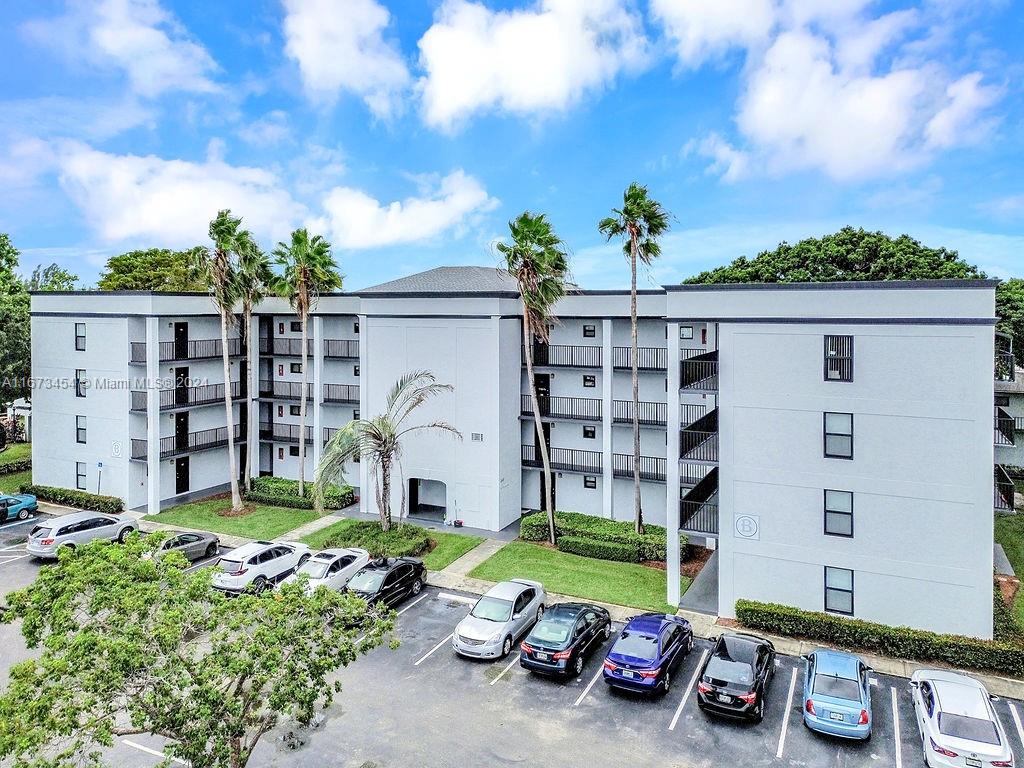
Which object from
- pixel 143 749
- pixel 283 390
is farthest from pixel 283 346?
pixel 143 749

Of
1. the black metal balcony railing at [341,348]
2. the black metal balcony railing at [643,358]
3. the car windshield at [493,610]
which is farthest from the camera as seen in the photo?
the black metal balcony railing at [341,348]

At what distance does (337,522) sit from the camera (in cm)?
2997

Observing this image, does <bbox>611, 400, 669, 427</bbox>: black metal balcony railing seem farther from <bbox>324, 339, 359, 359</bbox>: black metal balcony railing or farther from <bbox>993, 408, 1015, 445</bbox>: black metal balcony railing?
<bbox>324, 339, 359, 359</bbox>: black metal balcony railing

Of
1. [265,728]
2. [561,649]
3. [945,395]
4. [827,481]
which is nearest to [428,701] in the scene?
[561,649]

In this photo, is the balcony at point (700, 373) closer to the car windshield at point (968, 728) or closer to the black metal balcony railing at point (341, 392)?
the car windshield at point (968, 728)

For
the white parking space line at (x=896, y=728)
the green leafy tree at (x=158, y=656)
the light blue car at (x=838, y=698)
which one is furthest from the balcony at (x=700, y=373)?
the green leafy tree at (x=158, y=656)

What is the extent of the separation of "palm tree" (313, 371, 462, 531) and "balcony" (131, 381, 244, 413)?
30.8 ft

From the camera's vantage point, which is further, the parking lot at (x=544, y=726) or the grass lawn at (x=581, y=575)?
the grass lawn at (x=581, y=575)

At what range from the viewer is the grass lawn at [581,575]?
22156 mm

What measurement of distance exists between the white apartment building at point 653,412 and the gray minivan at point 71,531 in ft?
13.6

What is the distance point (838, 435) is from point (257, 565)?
1811 cm

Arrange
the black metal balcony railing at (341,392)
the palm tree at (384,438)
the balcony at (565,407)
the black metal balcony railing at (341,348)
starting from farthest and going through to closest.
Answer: the black metal balcony railing at (341,348)
the black metal balcony railing at (341,392)
the balcony at (565,407)
the palm tree at (384,438)

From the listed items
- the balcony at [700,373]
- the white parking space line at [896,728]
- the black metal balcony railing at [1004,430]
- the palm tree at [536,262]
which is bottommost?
the white parking space line at [896,728]

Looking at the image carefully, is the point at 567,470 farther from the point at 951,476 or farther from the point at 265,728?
the point at 265,728
